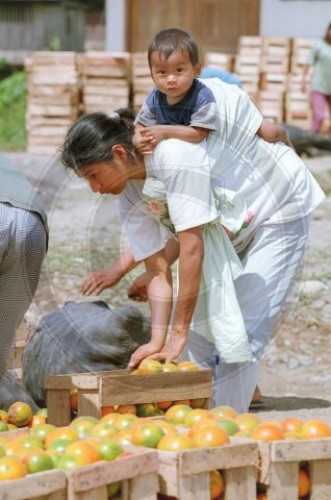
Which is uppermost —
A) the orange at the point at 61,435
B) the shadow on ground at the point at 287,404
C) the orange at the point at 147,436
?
the orange at the point at 147,436

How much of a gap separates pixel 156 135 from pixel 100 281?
790mm

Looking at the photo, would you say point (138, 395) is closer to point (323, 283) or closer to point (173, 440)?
point (173, 440)

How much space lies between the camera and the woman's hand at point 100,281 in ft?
14.9

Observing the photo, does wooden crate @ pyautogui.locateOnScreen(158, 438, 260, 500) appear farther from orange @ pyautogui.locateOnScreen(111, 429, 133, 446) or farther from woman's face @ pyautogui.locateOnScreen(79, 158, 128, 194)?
woman's face @ pyautogui.locateOnScreen(79, 158, 128, 194)

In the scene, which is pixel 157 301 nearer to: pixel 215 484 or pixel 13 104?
pixel 215 484

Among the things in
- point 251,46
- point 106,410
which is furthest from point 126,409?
point 251,46

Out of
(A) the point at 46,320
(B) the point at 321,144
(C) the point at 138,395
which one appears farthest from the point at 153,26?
(C) the point at 138,395

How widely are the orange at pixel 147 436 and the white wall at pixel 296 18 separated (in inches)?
495

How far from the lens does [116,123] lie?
161 inches

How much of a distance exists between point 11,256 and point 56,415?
605 millimetres

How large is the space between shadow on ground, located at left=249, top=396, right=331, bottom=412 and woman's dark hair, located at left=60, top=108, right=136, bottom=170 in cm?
169

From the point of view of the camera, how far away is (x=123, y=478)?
3014 mm

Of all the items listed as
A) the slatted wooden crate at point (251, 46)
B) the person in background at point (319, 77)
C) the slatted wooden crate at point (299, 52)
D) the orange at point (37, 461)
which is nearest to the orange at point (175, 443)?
the orange at point (37, 461)

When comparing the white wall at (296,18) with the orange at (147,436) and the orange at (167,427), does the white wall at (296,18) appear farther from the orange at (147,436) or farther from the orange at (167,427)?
the orange at (147,436)
